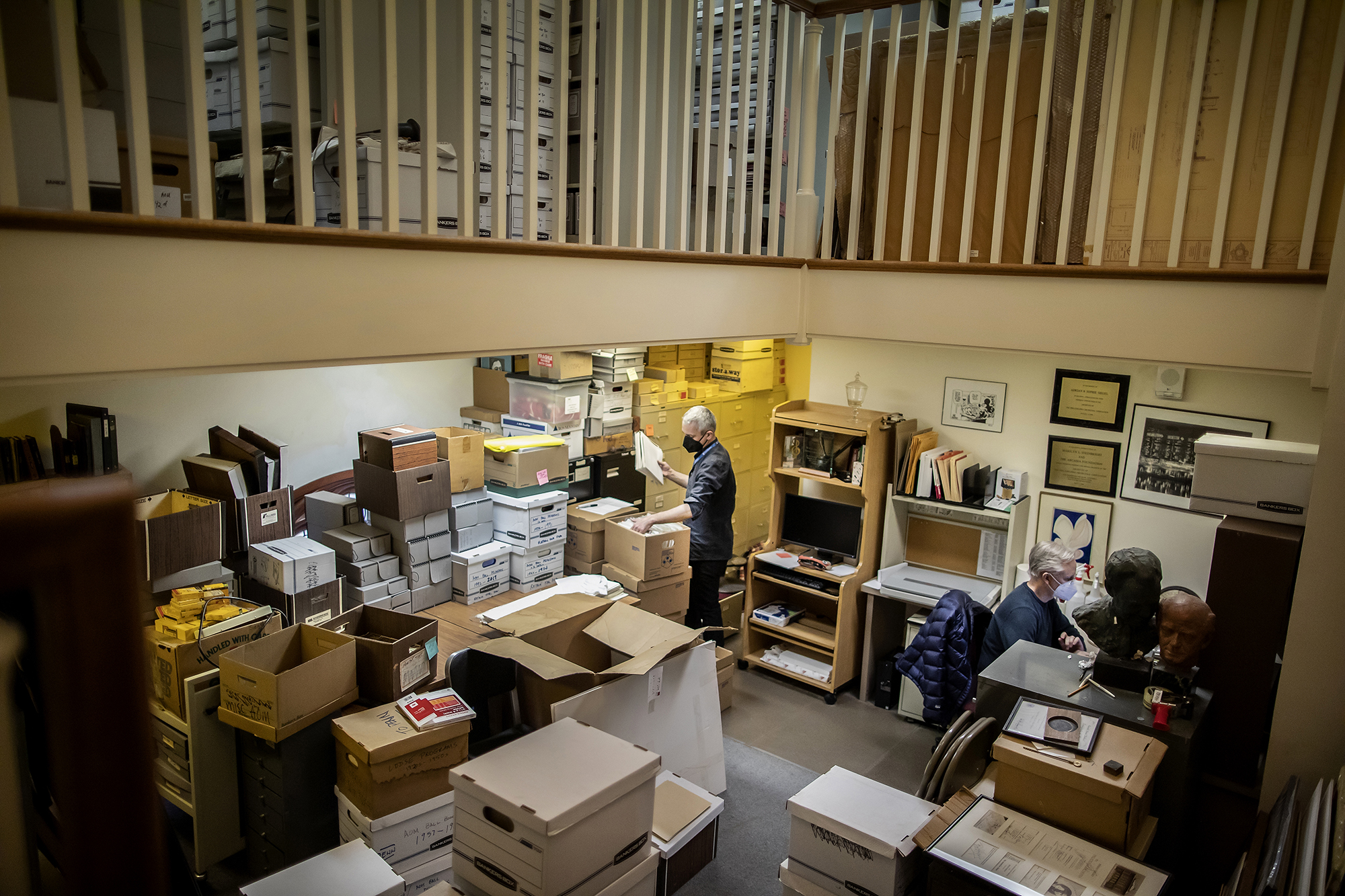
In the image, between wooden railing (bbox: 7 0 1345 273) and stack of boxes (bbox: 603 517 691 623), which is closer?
wooden railing (bbox: 7 0 1345 273)

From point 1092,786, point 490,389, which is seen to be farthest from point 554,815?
point 490,389

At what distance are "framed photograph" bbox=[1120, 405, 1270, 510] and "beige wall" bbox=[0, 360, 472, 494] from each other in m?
3.88

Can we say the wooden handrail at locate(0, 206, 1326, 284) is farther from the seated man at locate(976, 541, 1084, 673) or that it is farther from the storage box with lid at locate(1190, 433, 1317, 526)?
the seated man at locate(976, 541, 1084, 673)

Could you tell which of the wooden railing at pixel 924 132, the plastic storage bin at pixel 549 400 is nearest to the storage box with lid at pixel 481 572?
the plastic storage bin at pixel 549 400

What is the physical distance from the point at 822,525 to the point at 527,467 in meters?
1.74

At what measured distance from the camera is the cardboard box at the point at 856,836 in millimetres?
2428

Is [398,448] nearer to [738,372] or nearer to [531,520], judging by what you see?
[531,520]

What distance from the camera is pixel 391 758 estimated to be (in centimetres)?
262

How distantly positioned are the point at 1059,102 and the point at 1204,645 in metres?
1.85

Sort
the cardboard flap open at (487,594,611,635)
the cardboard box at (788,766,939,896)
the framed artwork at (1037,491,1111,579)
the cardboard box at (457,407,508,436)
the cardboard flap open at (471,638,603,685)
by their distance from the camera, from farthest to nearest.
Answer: the cardboard box at (457,407,508,436) < the framed artwork at (1037,491,1111,579) < the cardboard flap open at (487,594,611,635) < the cardboard flap open at (471,638,603,685) < the cardboard box at (788,766,939,896)

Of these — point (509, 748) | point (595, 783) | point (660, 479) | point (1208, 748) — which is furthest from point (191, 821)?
point (1208, 748)

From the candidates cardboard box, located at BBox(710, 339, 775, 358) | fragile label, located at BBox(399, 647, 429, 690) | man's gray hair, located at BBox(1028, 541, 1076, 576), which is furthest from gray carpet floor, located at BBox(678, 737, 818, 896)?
cardboard box, located at BBox(710, 339, 775, 358)

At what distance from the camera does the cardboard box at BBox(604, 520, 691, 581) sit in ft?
14.6

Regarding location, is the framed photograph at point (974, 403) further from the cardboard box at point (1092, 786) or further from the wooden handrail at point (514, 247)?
the cardboard box at point (1092, 786)
